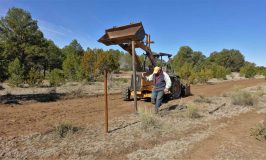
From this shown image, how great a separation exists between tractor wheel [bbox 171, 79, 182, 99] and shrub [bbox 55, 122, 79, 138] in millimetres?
8146

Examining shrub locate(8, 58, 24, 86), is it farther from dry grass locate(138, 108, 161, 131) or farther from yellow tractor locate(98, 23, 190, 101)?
dry grass locate(138, 108, 161, 131)

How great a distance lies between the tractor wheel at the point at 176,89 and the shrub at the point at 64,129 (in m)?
8.15

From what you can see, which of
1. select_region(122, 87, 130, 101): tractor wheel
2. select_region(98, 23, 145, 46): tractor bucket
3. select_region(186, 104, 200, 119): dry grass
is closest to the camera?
select_region(186, 104, 200, 119): dry grass

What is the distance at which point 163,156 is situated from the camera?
5.44 metres

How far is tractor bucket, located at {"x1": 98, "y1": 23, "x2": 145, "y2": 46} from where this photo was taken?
941cm

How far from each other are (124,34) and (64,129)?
4198 millimetres

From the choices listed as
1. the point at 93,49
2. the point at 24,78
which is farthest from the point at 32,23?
the point at 24,78

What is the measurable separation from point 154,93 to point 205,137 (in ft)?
10.4

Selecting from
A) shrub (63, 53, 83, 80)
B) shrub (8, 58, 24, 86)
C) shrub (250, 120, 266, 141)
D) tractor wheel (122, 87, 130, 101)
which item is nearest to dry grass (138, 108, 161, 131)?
shrub (250, 120, 266, 141)

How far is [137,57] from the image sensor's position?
1243 centimetres

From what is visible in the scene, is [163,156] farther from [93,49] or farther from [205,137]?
[93,49]

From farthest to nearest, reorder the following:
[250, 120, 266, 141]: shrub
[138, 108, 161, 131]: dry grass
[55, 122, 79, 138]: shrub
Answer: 1. [138, 108, 161, 131]: dry grass
2. [250, 120, 266, 141]: shrub
3. [55, 122, 79, 138]: shrub

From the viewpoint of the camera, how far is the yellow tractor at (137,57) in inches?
375

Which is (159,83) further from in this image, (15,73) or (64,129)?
(15,73)
